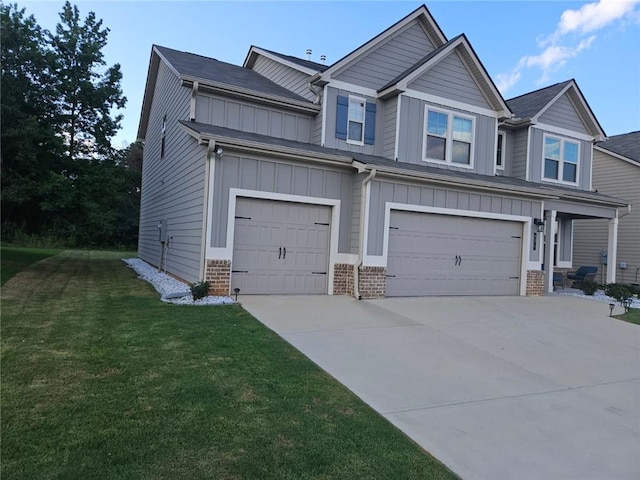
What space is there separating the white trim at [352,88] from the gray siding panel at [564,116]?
6522 mm

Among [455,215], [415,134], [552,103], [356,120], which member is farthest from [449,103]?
[552,103]

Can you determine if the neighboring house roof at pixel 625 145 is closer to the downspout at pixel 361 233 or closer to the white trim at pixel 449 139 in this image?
the white trim at pixel 449 139

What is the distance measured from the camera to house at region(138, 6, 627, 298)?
9.50 metres

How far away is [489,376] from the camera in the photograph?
5.30m

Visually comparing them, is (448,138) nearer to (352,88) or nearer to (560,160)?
(352,88)

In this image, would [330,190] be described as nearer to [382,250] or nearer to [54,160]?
[382,250]

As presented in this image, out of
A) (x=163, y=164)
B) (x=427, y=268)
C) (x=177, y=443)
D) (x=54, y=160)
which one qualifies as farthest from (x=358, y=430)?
(x=54, y=160)

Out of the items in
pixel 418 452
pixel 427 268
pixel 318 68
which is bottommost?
pixel 418 452

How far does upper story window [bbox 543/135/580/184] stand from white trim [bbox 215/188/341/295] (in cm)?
883

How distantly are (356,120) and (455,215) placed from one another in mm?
3666

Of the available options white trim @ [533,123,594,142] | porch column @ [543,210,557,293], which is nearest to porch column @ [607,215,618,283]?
porch column @ [543,210,557,293]

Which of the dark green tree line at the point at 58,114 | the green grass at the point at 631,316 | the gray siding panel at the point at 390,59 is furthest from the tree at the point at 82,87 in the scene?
the green grass at the point at 631,316

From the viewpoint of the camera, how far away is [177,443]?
3.11m

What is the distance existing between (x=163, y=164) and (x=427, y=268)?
9.07 m
